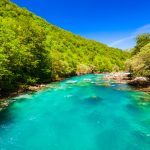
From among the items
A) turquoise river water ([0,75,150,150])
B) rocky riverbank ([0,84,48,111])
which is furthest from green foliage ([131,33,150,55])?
rocky riverbank ([0,84,48,111])

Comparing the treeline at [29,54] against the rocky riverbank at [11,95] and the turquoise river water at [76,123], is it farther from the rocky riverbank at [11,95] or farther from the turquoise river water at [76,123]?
the turquoise river water at [76,123]

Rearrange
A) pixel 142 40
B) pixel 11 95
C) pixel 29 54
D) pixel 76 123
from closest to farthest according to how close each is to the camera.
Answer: pixel 76 123
pixel 11 95
pixel 29 54
pixel 142 40

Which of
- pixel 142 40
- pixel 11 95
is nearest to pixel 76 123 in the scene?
pixel 11 95

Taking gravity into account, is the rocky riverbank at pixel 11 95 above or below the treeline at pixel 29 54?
below

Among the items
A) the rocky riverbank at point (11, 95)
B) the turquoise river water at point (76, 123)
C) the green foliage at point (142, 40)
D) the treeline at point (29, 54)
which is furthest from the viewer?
the green foliage at point (142, 40)

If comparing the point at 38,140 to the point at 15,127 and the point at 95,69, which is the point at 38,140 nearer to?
the point at 15,127

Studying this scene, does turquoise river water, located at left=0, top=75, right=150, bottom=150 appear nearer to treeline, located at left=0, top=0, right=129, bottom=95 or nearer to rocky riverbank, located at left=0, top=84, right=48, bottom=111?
rocky riverbank, located at left=0, top=84, right=48, bottom=111

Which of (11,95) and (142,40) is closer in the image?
(11,95)

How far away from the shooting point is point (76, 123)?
3170 cm

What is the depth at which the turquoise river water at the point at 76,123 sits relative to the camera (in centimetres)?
2481

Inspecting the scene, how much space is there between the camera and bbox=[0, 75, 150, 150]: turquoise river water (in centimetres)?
2481

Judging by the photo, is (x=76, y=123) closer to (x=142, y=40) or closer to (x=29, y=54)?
(x=29, y=54)

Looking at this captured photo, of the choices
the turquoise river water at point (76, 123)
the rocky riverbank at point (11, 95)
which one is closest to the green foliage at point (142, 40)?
the turquoise river water at point (76, 123)

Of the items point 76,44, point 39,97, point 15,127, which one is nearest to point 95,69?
point 76,44
